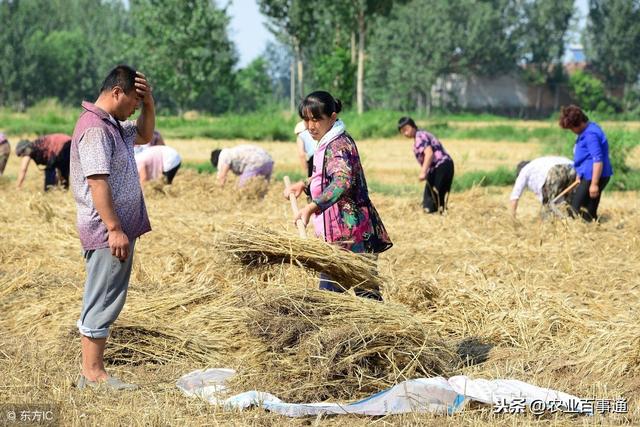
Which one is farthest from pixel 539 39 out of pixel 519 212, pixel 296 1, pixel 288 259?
pixel 288 259

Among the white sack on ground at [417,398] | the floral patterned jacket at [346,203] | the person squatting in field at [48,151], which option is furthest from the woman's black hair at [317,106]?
the person squatting in field at [48,151]

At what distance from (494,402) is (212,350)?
177cm

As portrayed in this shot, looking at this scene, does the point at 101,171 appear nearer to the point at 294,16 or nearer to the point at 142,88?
the point at 142,88

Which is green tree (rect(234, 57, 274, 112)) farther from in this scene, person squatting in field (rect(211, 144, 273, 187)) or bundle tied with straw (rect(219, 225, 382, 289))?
bundle tied with straw (rect(219, 225, 382, 289))

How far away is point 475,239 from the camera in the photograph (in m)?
9.39

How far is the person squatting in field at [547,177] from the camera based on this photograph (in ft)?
32.6

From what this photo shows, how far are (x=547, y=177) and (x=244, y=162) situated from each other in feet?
14.0

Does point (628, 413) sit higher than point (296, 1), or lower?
lower

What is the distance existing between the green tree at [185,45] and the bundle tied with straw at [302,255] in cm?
4638

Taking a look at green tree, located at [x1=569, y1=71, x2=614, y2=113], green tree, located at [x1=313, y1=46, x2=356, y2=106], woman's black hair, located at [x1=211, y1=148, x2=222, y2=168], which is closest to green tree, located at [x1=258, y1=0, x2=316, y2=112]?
green tree, located at [x1=313, y1=46, x2=356, y2=106]

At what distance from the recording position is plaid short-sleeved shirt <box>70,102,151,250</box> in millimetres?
4461

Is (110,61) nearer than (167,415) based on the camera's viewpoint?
No

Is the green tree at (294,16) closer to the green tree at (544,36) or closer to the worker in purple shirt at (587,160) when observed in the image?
the green tree at (544,36)

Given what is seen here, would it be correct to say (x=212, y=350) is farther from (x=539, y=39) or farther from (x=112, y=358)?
(x=539, y=39)
